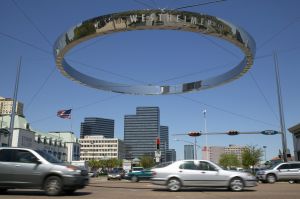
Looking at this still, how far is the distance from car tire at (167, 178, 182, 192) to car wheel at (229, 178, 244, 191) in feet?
7.60

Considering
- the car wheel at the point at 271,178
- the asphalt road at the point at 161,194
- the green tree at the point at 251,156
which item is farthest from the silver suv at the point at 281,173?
the green tree at the point at 251,156

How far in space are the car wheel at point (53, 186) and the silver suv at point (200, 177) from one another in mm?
5114

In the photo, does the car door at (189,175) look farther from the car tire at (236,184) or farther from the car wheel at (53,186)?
the car wheel at (53,186)

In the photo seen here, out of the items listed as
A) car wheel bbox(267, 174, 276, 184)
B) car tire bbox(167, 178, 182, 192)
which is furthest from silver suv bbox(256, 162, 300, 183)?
car tire bbox(167, 178, 182, 192)

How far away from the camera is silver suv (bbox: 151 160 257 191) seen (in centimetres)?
1620

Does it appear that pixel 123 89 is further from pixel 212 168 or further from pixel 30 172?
pixel 30 172

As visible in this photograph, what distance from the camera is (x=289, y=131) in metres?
67.1

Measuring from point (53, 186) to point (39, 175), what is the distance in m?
0.65

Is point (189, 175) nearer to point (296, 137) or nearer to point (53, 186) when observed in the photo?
point (53, 186)

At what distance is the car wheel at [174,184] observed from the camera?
1620 centimetres

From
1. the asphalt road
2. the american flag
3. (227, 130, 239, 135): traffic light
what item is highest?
the american flag

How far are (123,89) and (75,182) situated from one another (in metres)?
16.1

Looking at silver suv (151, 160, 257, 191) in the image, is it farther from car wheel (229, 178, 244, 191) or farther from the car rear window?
the car rear window

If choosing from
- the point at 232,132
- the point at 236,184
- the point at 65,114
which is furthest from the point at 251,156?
the point at 236,184
